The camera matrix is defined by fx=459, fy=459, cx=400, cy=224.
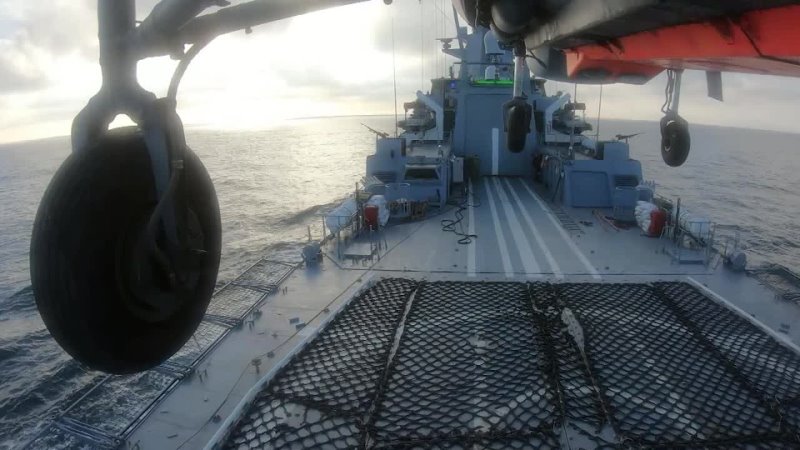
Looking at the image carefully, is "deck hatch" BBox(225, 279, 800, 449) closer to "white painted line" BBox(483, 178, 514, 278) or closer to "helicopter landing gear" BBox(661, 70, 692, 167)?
"helicopter landing gear" BBox(661, 70, 692, 167)

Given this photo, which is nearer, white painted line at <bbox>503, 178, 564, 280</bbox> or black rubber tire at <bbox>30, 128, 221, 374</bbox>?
black rubber tire at <bbox>30, 128, 221, 374</bbox>

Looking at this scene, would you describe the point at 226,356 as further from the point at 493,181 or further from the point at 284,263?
the point at 493,181

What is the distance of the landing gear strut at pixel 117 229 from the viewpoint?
225cm

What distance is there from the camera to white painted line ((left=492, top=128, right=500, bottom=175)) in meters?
22.8

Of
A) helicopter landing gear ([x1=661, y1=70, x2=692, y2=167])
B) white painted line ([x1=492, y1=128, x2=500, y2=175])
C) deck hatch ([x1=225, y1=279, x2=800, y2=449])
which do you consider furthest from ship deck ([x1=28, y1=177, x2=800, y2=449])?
white painted line ([x1=492, y1=128, x2=500, y2=175])

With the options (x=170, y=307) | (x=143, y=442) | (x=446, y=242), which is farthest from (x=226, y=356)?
(x=446, y=242)

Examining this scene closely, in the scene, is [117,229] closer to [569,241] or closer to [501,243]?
[501,243]

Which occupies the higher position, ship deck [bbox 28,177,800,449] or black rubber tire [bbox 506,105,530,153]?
black rubber tire [bbox 506,105,530,153]

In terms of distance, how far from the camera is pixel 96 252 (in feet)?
7.67

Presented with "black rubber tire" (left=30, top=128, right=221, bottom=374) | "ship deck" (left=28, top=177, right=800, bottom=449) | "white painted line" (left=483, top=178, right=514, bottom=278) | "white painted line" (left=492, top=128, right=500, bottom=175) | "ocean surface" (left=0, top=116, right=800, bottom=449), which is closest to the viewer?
"black rubber tire" (left=30, top=128, right=221, bottom=374)

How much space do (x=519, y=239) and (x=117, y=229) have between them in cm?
1311

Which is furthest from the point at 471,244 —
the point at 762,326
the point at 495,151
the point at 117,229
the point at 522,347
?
the point at 117,229

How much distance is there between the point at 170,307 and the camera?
2.75 meters

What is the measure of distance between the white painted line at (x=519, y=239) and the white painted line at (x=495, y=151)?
3211mm
